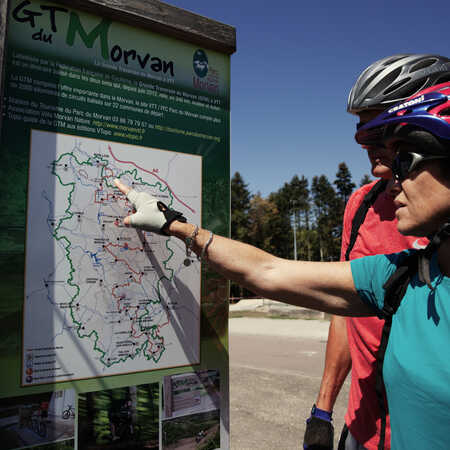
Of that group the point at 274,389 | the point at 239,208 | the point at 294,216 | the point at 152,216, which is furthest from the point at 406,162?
the point at 294,216

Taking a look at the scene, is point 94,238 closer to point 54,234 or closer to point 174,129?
point 54,234

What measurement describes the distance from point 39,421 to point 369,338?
5.50 ft

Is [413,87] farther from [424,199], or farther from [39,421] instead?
[39,421]

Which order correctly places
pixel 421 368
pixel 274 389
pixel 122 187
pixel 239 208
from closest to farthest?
pixel 421 368
pixel 122 187
pixel 274 389
pixel 239 208

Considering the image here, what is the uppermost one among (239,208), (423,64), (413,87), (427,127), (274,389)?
(239,208)

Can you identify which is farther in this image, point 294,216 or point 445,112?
point 294,216

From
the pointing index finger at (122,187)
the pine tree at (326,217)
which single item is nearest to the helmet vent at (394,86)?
the pointing index finger at (122,187)

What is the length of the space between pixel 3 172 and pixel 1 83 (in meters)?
0.38

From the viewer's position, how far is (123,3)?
2.09 metres

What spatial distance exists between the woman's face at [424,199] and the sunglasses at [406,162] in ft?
0.05

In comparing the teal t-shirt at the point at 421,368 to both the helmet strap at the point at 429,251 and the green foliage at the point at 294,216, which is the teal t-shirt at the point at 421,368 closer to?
the helmet strap at the point at 429,251

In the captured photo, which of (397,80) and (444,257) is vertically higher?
(397,80)

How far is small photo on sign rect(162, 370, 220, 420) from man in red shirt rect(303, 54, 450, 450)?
23.4 inches

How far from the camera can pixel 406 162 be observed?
1.48 m
